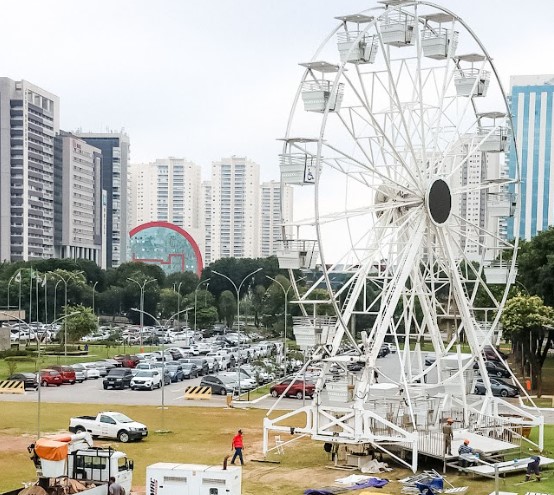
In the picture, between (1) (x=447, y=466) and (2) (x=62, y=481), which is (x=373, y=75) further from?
(2) (x=62, y=481)

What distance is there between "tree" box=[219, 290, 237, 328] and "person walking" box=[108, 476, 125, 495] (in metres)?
110

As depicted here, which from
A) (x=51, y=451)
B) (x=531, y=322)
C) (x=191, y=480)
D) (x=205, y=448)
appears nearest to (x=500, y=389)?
(x=531, y=322)

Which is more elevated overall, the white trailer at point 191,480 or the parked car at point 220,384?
the white trailer at point 191,480

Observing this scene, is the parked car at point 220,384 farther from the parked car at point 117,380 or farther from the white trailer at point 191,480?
the white trailer at point 191,480

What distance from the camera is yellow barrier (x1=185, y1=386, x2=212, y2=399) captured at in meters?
56.3

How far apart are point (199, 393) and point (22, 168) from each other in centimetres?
14010

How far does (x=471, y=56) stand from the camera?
1639 inches

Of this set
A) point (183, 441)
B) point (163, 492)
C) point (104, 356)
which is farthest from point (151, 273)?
point (163, 492)

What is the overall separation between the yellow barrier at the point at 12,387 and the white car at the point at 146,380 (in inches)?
254

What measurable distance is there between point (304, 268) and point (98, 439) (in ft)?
34.5

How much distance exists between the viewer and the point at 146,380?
200 ft

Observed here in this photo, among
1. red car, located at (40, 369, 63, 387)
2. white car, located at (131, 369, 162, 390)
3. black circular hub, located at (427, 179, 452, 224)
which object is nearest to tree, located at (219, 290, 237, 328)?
red car, located at (40, 369, 63, 387)

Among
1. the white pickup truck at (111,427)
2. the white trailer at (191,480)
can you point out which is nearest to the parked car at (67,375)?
→ the white pickup truck at (111,427)

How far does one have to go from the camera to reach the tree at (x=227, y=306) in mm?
137375
